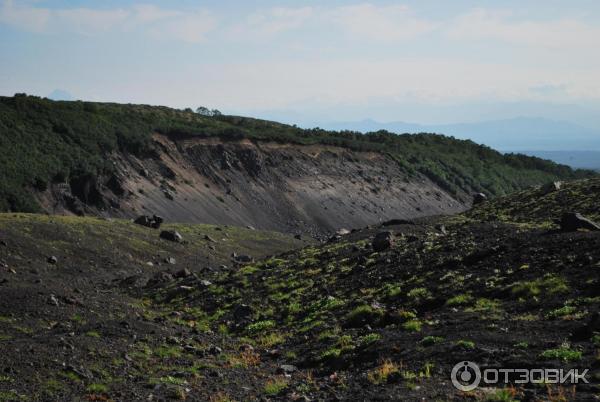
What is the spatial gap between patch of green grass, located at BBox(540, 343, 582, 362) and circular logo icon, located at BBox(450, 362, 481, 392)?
1524 mm

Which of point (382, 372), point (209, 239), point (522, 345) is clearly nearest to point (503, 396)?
point (522, 345)

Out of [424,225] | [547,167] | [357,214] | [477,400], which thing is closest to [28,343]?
[477,400]

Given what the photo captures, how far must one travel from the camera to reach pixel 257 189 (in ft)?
269

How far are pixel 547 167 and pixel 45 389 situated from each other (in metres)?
138

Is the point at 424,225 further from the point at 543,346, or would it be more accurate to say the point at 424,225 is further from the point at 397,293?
the point at 543,346

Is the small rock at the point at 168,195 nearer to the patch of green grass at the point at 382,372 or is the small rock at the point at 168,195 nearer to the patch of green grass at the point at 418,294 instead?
the patch of green grass at the point at 418,294

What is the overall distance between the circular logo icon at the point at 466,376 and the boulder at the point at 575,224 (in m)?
14.9

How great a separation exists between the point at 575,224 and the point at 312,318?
12023 mm

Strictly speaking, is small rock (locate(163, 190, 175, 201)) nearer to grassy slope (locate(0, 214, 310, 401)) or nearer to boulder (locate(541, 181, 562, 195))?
grassy slope (locate(0, 214, 310, 401))

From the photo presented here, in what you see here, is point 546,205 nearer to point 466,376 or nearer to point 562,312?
point 562,312

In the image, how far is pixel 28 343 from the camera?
58.0 ft

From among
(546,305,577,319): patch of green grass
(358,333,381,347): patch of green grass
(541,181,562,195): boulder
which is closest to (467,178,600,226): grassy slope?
(541,181,562,195): boulder

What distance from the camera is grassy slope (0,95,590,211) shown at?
60625 mm

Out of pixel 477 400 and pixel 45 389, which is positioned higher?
pixel 477 400
